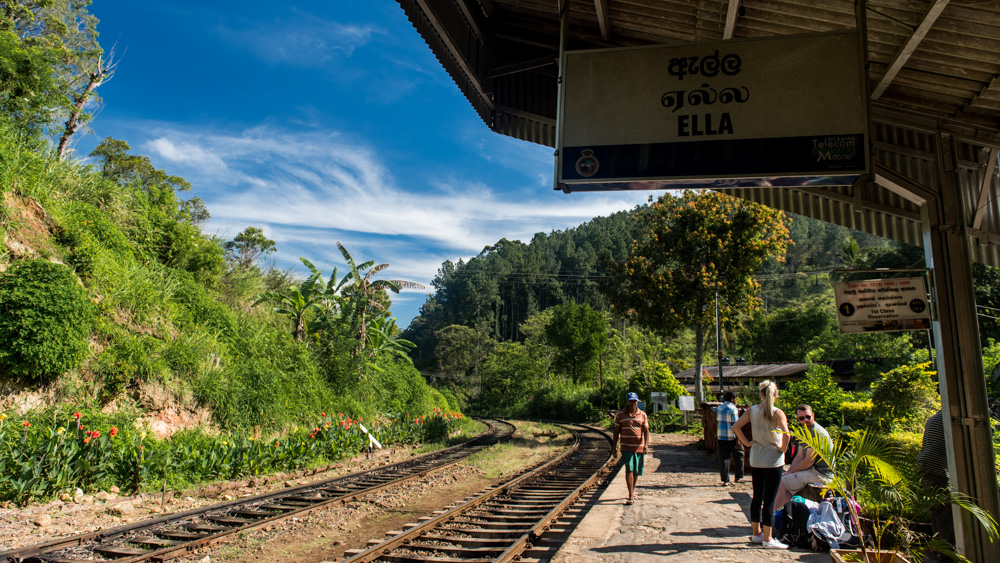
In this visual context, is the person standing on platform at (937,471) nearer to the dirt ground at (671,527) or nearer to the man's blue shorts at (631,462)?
the dirt ground at (671,527)

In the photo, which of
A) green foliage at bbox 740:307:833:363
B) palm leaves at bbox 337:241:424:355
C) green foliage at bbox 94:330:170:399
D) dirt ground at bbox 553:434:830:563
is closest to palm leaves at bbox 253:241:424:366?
palm leaves at bbox 337:241:424:355

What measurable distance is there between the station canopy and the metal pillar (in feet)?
0.90

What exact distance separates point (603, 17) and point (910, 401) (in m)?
10.8

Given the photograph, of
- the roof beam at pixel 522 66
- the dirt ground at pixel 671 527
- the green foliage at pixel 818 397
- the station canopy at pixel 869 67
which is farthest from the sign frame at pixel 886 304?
the green foliage at pixel 818 397

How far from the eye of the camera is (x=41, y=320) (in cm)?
985

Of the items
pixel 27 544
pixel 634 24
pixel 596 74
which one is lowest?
pixel 27 544

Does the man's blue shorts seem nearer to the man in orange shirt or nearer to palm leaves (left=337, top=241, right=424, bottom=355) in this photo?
the man in orange shirt

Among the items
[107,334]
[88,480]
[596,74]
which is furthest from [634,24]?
[107,334]

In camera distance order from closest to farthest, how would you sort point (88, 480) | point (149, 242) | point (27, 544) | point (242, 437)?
1. point (27, 544)
2. point (88, 480)
3. point (242, 437)
4. point (149, 242)

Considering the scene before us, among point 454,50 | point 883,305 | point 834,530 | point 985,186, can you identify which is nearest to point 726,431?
point 834,530

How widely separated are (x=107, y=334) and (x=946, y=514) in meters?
14.3

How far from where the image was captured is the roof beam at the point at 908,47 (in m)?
4.13

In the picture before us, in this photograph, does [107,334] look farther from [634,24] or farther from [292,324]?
[634,24]

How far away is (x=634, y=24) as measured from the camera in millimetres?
5691
